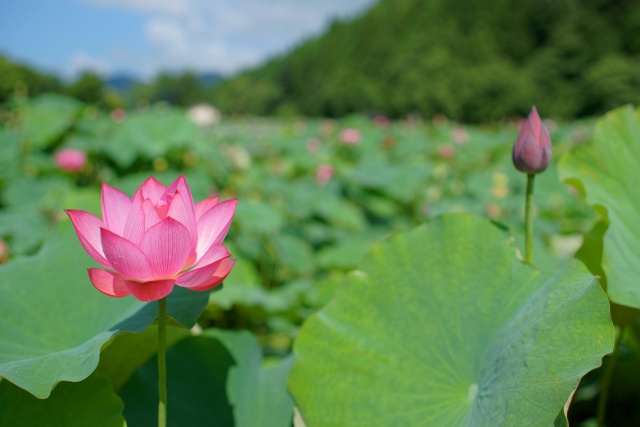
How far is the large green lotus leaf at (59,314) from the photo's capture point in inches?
18.7

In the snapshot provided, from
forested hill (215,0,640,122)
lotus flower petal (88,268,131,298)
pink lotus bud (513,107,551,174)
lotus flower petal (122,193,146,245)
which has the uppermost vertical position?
forested hill (215,0,640,122)

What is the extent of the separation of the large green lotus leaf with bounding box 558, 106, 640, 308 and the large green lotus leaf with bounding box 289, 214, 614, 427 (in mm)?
107

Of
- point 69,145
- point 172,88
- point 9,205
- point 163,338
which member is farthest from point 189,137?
point 172,88

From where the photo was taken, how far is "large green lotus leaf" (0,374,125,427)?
1.67 ft

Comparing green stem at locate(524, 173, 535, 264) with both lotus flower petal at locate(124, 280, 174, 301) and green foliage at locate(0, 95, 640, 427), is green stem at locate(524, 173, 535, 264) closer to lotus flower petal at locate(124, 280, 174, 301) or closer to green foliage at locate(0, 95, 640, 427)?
green foliage at locate(0, 95, 640, 427)

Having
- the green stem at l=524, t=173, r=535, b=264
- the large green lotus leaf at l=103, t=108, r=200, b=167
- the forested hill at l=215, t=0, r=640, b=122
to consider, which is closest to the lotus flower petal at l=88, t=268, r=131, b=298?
the green stem at l=524, t=173, r=535, b=264

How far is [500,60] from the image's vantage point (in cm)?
2152

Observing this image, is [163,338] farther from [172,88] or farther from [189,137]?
[172,88]

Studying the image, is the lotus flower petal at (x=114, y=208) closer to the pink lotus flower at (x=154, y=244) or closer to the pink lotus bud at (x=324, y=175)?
the pink lotus flower at (x=154, y=244)

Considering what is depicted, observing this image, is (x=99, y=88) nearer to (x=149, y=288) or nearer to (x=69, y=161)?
(x=69, y=161)

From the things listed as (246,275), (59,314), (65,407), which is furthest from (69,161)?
(65,407)

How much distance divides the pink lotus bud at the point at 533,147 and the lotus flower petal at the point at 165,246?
39cm

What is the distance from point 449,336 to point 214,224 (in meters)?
0.29

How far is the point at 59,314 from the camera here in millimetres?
619
